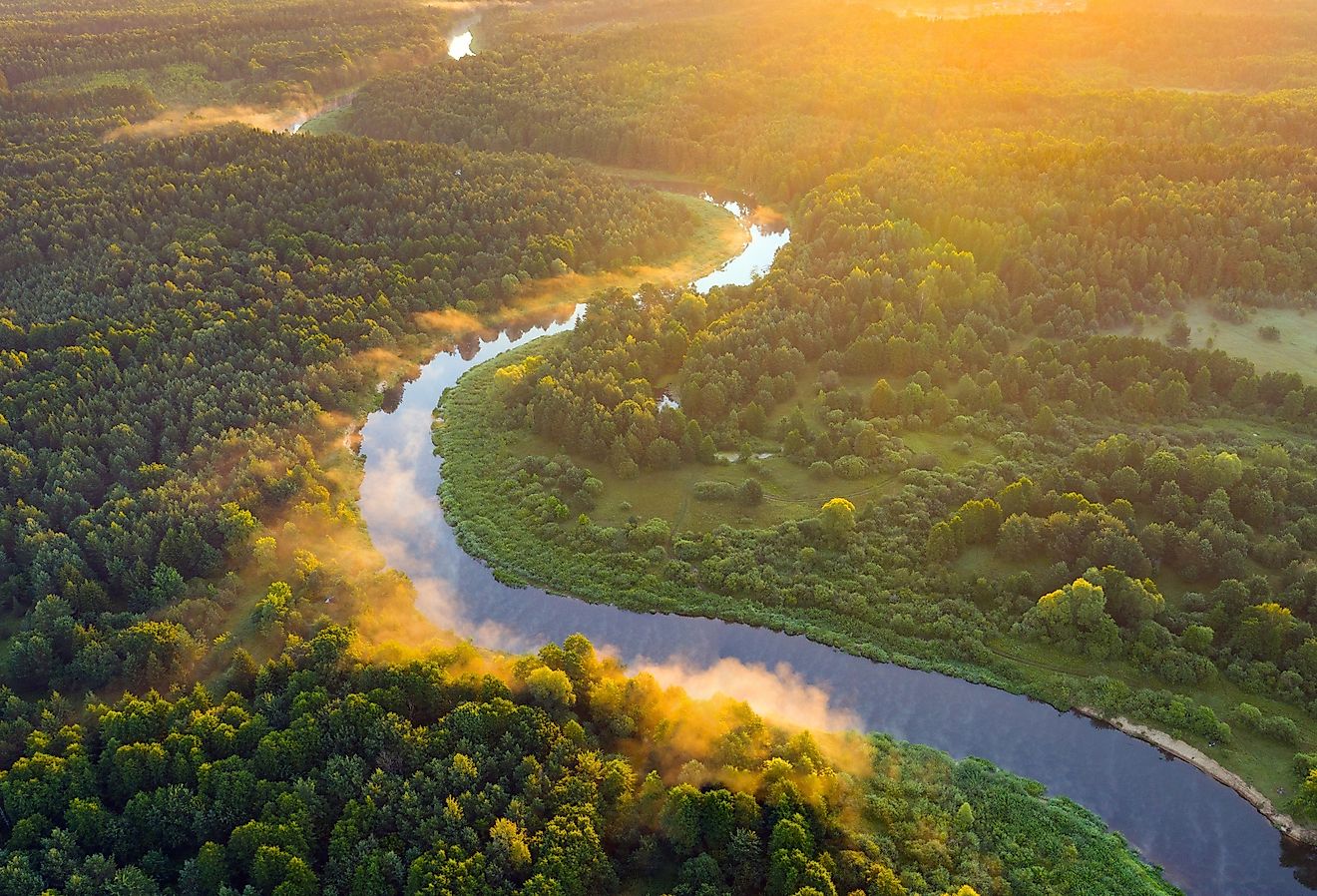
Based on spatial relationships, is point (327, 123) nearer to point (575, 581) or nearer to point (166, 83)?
point (166, 83)

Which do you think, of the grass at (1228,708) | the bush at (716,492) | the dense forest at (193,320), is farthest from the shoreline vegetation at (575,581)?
the bush at (716,492)

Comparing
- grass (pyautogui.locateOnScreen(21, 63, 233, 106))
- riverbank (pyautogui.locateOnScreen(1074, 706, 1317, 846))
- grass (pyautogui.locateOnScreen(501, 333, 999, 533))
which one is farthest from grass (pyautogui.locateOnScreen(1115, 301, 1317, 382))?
grass (pyautogui.locateOnScreen(21, 63, 233, 106))

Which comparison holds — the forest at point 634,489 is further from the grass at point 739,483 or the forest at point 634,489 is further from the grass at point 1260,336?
the grass at point 1260,336

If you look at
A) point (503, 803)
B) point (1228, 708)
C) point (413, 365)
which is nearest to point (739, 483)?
point (503, 803)

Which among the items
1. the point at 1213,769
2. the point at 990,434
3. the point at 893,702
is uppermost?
the point at 990,434

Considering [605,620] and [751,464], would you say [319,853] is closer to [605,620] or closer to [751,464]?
[605,620]

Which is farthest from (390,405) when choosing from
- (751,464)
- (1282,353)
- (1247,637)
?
(1282,353)

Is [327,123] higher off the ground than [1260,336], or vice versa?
[327,123]
